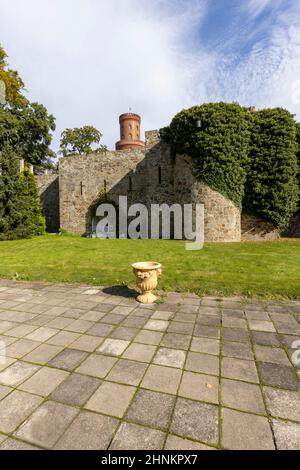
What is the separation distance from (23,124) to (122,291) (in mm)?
24985

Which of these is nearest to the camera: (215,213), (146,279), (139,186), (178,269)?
(146,279)

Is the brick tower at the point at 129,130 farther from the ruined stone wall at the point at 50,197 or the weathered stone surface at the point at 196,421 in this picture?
the weathered stone surface at the point at 196,421

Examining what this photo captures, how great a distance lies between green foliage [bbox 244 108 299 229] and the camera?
12.4 metres

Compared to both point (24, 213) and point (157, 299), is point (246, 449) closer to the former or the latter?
point (157, 299)

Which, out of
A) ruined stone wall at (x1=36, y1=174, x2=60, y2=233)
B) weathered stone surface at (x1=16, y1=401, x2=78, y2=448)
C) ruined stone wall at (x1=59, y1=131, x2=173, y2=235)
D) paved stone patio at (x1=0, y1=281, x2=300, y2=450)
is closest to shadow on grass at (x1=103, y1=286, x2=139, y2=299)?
paved stone patio at (x1=0, y1=281, x2=300, y2=450)

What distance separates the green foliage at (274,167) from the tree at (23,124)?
20070 millimetres

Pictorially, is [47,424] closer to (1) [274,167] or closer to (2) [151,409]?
(2) [151,409]

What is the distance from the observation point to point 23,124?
23344 millimetres

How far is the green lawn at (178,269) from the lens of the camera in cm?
526

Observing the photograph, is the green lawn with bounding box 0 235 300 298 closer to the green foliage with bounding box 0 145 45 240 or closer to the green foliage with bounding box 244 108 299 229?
the green foliage with bounding box 244 108 299 229

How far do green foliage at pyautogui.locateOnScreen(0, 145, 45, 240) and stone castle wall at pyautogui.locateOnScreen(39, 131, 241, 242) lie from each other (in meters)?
3.56

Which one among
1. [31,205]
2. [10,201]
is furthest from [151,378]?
[31,205]
